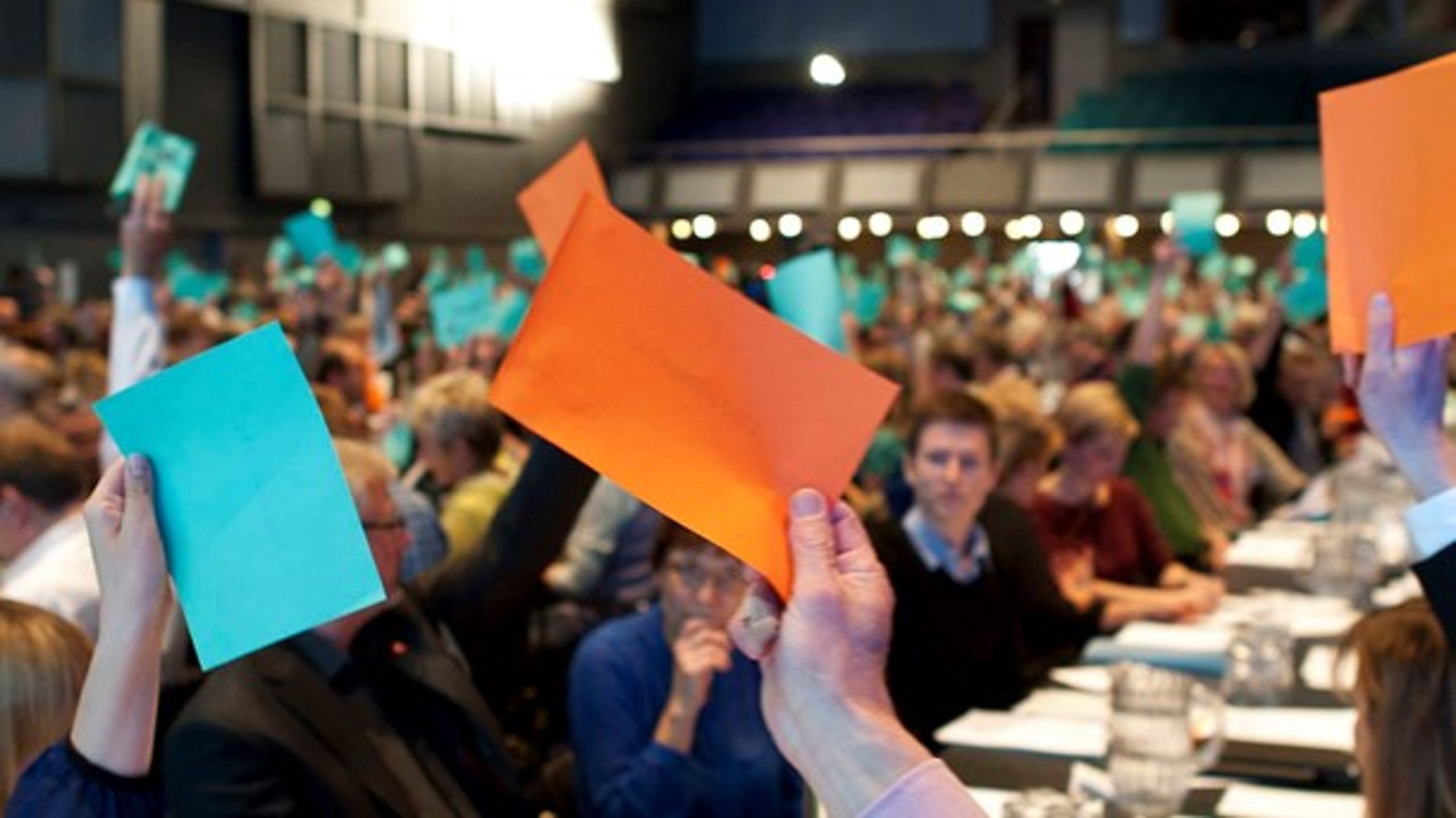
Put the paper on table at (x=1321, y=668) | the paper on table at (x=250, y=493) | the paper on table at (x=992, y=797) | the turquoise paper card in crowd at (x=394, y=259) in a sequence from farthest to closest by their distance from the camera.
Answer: the turquoise paper card in crowd at (x=394, y=259)
the paper on table at (x=1321, y=668)
the paper on table at (x=992, y=797)
the paper on table at (x=250, y=493)

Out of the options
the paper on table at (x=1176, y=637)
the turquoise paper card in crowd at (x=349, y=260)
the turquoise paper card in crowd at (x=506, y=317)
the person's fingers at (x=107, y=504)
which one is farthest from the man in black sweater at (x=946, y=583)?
the turquoise paper card in crowd at (x=349, y=260)

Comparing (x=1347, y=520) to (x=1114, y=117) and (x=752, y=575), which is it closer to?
(x=752, y=575)

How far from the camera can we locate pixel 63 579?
3.21m

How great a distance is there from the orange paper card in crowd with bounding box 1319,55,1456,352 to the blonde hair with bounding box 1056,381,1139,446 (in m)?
3.14

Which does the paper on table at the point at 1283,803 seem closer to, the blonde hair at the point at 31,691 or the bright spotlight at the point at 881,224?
the blonde hair at the point at 31,691

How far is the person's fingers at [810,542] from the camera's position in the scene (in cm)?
112

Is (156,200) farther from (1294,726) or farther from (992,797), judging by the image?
(1294,726)

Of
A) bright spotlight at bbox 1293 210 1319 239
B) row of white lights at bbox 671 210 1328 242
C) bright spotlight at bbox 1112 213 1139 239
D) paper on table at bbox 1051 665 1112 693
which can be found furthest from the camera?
bright spotlight at bbox 1112 213 1139 239

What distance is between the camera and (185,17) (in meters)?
15.8

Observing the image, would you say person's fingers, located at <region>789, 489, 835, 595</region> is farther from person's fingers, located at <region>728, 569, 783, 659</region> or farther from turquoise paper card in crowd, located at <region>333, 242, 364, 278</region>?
turquoise paper card in crowd, located at <region>333, 242, 364, 278</region>

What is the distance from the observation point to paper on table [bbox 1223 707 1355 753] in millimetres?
2975

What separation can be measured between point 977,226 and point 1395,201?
19014 mm

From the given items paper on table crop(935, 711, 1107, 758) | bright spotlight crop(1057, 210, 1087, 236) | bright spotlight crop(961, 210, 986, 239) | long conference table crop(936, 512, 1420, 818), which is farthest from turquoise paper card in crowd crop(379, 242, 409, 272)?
paper on table crop(935, 711, 1107, 758)

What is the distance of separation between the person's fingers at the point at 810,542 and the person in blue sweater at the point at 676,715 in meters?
1.69
